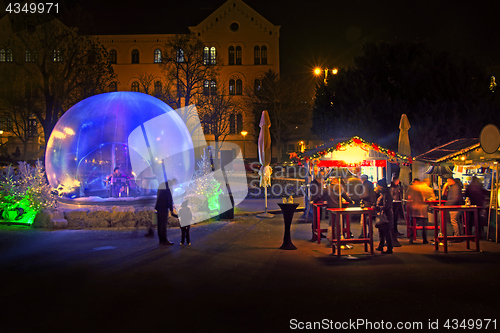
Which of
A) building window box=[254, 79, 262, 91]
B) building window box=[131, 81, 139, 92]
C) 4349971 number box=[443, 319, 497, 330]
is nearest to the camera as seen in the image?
4349971 number box=[443, 319, 497, 330]

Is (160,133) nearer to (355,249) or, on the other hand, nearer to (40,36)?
(355,249)

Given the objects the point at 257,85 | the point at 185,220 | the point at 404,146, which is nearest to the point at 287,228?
the point at 185,220

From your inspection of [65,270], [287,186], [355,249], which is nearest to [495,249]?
[355,249]

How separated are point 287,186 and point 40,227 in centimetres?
1467

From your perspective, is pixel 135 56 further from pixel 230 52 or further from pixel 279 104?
pixel 279 104

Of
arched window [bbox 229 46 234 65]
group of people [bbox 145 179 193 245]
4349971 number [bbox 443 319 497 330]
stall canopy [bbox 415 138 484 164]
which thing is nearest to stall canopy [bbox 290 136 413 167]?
stall canopy [bbox 415 138 484 164]

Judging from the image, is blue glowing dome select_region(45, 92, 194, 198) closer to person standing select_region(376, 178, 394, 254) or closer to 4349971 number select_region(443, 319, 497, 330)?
person standing select_region(376, 178, 394, 254)

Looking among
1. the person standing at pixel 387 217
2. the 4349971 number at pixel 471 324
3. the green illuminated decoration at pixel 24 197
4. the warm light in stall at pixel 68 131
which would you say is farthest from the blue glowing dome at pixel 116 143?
the 4349971 number at pixel 471 324

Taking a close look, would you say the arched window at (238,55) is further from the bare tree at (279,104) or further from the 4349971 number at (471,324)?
the 4349971 number at (471,324)

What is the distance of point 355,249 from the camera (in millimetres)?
8828

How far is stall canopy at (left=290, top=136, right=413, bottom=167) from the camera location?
12.7 metres

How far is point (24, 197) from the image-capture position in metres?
12.3

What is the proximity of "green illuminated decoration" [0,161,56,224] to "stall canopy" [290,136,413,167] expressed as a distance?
24.9 ft

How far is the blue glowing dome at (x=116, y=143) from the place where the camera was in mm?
14414
